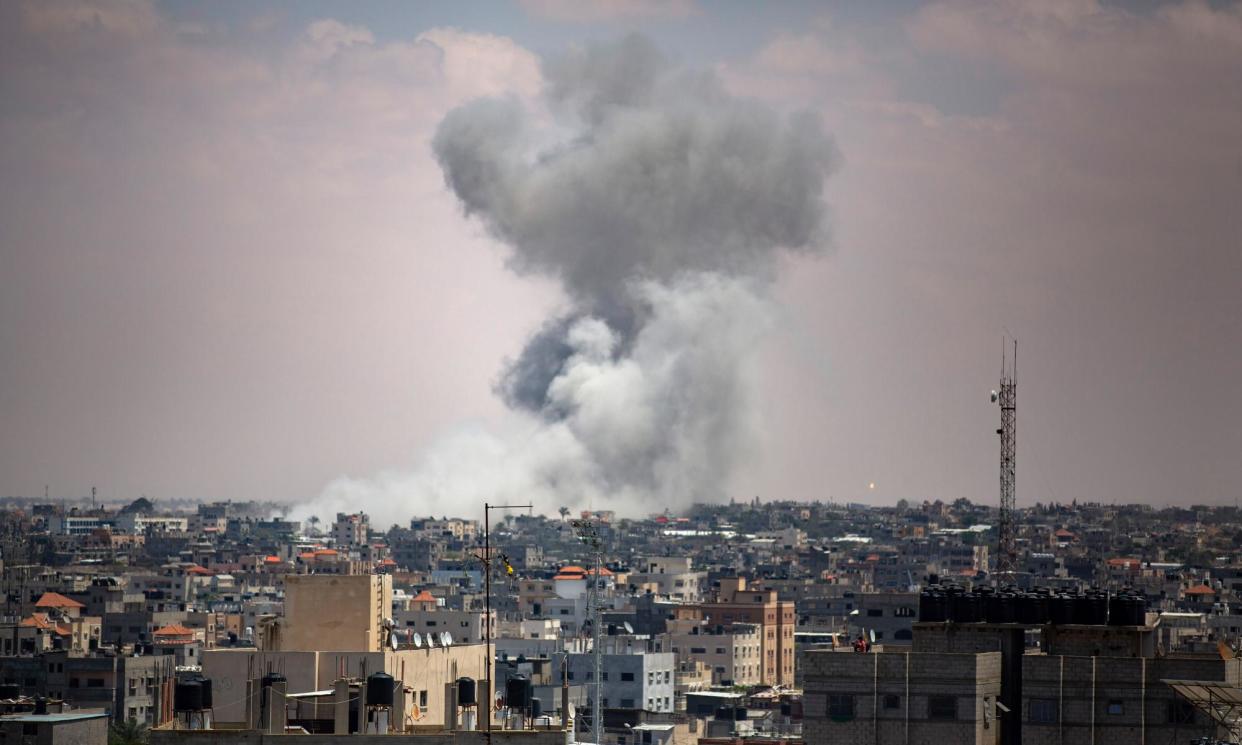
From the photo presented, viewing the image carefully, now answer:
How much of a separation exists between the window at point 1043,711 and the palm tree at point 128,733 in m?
36.3

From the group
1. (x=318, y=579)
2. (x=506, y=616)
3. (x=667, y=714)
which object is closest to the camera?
(x=318, y=579)

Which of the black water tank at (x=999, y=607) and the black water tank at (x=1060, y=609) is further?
the black water tank at (x=1060, y=609)

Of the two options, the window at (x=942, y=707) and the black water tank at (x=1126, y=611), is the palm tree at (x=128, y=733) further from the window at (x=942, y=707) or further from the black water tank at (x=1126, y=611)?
the window at (x=942, y=707)

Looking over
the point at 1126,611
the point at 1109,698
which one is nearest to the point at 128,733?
the point at 1126,611

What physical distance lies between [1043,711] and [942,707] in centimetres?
110

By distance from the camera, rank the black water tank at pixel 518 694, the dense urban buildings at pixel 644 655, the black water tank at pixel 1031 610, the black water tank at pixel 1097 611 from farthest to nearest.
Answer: the black water tank at pixel 1097 611
the black water tank at pixel 1031 610
the dense urban buildings at pixel 644 655
the black water tank at pixel 518 694

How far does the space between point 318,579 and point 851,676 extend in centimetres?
1144

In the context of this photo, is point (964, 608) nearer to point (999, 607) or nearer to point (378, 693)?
point (999, 607)

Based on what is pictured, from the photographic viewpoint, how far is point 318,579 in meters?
40.9

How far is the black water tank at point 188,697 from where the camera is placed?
29.6 m

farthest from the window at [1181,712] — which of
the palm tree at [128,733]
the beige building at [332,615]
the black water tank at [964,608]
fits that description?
the palm tree at [128,733]

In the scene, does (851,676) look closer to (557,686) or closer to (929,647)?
(929,647)

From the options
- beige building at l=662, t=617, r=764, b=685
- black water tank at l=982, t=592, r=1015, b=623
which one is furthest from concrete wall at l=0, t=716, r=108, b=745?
beige building at l=662, t=617, r=764, b=685

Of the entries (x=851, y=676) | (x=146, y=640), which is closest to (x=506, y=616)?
(x=146, y=640)
